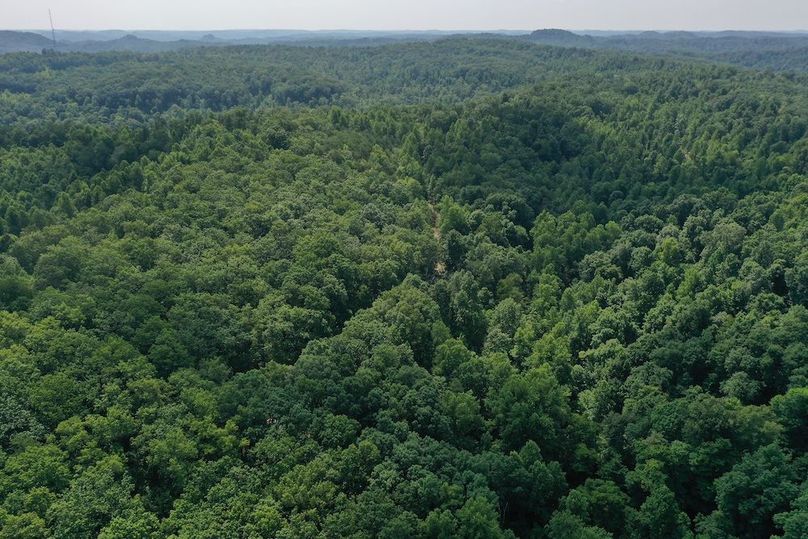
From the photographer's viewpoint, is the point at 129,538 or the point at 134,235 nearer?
the point at 129,538

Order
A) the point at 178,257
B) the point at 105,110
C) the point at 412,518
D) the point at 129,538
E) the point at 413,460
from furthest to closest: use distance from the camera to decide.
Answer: the point at 105,110
the point at 178,257
the point at 413,460
the point at 412,518
the point at 129,538

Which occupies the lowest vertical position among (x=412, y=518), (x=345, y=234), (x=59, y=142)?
(x=412, y=518)

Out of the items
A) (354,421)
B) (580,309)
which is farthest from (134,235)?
(580,309)

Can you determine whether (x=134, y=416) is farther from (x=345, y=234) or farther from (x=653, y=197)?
(x=653, y=197)

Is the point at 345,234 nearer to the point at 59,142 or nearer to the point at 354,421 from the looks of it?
the point at 354,421

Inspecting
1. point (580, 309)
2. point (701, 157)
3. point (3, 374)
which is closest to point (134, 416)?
point (3, 374)

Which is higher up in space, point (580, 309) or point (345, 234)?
point (345, 234)

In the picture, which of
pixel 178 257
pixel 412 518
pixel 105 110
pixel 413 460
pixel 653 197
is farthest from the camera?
pixel 105 110
